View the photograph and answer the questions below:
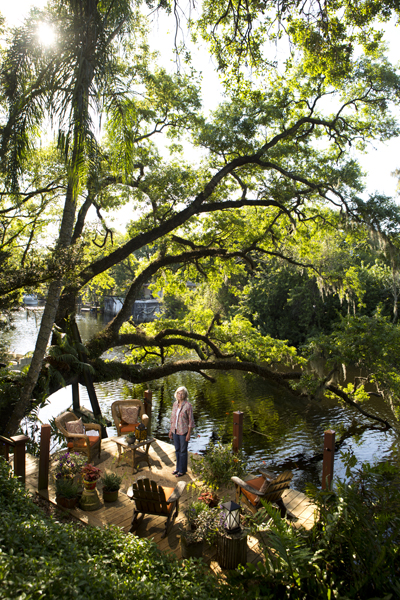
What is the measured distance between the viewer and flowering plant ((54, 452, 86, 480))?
6.86m

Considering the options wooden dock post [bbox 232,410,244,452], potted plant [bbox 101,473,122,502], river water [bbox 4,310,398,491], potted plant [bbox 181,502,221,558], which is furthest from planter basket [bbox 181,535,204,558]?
river water [bbox 4,310,398,491]

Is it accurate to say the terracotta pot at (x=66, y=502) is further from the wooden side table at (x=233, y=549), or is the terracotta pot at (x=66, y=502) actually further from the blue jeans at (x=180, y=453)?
the wooden side table at (x=233, y=549)

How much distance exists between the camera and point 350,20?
7203mm

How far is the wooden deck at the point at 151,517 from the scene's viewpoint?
19.1 feet

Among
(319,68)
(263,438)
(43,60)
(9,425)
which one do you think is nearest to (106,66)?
(43,60)

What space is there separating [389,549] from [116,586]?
247cm

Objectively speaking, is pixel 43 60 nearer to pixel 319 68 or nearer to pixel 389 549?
pixel 319 68

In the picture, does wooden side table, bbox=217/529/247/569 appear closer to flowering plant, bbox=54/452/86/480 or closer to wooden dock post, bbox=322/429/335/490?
wooden dock post, bbox=322/429/335/490

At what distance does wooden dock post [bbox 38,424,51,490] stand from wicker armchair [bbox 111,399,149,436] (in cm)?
276

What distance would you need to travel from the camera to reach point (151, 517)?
654 cm

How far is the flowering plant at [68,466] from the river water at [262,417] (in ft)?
19.0

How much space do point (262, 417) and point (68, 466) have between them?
12.2m

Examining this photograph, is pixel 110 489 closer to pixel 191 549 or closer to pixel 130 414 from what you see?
pixel 191 549

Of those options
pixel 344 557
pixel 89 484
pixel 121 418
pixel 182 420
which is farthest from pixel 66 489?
pixel 344 557
